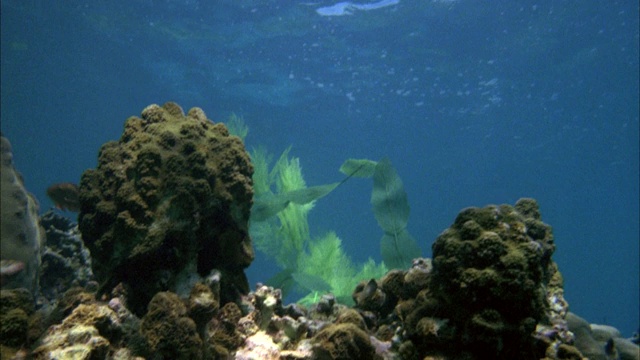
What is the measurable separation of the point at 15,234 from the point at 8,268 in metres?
0.40

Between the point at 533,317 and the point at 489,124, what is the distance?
36349 millimetres

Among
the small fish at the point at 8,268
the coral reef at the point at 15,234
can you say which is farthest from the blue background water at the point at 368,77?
the small fish at the point at 8,268

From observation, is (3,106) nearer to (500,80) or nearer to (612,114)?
(500,80)

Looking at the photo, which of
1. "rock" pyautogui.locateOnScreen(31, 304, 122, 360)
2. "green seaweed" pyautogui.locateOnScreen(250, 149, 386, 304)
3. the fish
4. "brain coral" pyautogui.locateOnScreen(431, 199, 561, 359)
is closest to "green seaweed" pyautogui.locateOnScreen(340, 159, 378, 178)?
"green seaweed" pyautogui.locateOnScreen(250, 149, 386, 304)

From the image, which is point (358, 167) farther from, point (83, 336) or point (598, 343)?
point (83, 336)

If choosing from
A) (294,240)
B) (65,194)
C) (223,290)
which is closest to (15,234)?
(223,290)

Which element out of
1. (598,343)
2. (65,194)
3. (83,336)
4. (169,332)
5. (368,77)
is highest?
(368,77)

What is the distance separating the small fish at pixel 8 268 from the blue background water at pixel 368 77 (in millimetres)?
6529

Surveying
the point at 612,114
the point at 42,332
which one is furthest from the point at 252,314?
the point at 612,114

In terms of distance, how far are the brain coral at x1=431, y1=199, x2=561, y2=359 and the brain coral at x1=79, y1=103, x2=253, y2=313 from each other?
76.0 inches

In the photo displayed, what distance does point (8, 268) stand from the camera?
315 centimetres

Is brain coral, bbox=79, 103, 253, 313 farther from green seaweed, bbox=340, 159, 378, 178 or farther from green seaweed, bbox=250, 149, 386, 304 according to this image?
green seaweed, bbox=250, 149, 386, 304

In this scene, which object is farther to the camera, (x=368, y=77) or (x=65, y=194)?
(x=368, y=77)

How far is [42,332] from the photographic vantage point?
2.61 meters
